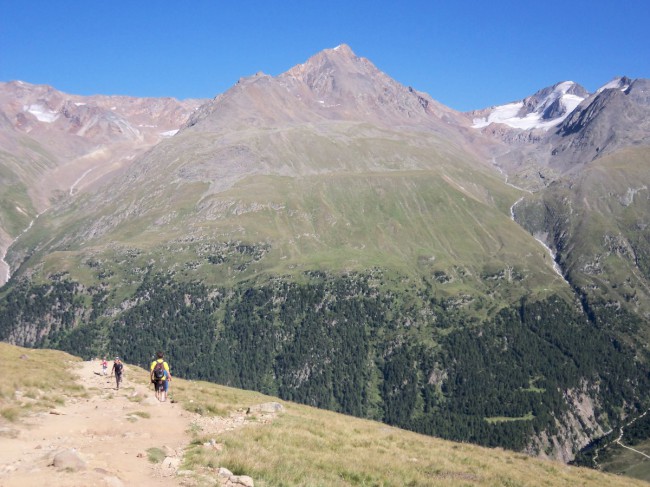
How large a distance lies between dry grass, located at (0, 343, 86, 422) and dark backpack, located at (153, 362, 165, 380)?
5.54 meters

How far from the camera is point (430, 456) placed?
34.0 meters

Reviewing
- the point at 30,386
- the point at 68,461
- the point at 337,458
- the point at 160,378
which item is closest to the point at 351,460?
the point at 337,458

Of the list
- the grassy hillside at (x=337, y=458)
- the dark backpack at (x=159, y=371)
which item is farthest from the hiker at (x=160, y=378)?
the grassy hillside at (x=337, y=458)

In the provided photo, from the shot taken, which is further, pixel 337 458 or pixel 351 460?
pixel 351 460

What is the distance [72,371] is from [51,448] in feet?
94.5

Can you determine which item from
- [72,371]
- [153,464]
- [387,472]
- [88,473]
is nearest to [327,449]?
[387,472]

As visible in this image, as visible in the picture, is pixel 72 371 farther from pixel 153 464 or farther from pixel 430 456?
pixel 430 456

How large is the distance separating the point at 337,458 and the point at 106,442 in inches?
488

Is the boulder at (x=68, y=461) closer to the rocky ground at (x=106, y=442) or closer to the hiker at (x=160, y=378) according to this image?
the rocky ground at (x=106, y=442)

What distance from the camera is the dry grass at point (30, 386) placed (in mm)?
32419

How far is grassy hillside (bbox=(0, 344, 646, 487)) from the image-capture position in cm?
2436

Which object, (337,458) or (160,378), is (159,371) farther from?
(337,458)

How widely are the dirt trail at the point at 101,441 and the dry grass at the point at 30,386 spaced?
1.08 meters

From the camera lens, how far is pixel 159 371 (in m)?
40.8
